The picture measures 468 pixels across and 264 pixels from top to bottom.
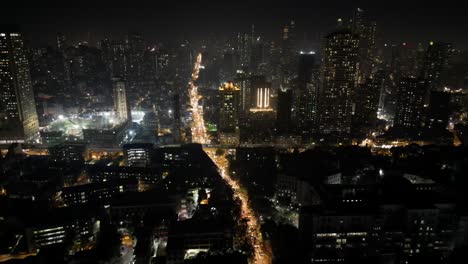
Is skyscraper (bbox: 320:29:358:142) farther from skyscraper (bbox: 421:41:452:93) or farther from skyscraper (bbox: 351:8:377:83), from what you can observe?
skyscraper (bbox: 351:8:377:83)

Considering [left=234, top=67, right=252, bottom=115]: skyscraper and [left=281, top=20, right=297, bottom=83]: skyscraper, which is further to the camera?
[left=281, top=20, right=297, bottom=83]: skyscraper

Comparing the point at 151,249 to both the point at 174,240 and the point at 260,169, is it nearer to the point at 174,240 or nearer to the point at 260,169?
the point at 174,240

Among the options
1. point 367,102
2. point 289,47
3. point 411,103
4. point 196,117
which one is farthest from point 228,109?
point 289,47

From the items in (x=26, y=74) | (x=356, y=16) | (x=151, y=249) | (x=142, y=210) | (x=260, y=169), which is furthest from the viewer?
(x=356, y=16)

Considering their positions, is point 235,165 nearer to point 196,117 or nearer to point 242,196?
point 242,196

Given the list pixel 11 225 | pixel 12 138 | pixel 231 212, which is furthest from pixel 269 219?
pixel 12 138

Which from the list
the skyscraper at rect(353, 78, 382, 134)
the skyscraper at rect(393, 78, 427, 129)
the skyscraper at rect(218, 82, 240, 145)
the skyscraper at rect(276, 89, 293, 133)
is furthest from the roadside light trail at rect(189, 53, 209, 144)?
the skyscraper at rect(393, 78, 427, 129)

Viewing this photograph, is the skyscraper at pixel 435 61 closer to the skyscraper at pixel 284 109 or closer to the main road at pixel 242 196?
the skyscraper at pixel 284 109
